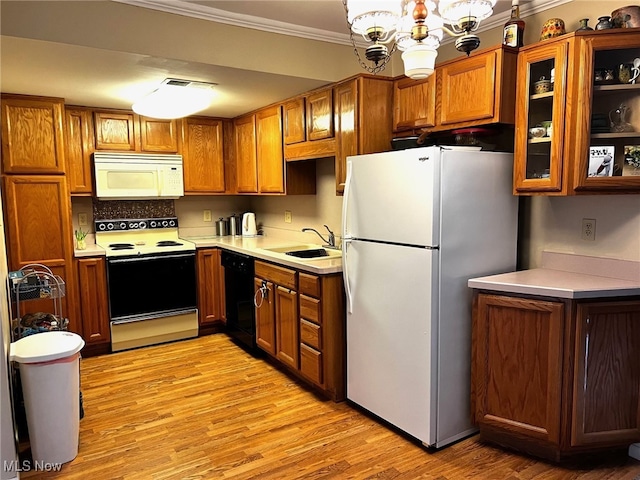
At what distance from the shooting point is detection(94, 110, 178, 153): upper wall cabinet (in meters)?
4.04

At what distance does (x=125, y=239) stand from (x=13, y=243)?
106 cm

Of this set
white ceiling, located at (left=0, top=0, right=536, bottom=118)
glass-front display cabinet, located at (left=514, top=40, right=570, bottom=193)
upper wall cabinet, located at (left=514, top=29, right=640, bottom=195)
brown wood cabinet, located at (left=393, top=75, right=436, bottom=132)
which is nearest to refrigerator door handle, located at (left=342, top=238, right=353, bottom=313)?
brown wood cabinet, located at (left=393, top=75, right=436, bottom=132)

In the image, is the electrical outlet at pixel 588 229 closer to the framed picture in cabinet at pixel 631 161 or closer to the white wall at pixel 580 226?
the white wall at pixel 580 226

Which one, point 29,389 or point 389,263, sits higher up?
point 389,263

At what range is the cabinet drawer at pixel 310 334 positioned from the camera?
2.91m

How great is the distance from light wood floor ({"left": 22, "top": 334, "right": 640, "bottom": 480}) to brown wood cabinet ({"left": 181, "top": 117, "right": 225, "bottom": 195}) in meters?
1.91

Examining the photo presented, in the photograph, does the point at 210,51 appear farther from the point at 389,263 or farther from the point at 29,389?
the point at 29,389

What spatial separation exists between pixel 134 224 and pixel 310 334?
94.6 inches

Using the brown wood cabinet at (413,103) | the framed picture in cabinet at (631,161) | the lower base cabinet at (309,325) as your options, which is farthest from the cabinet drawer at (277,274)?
the framed picture in cabinet at (631,161)

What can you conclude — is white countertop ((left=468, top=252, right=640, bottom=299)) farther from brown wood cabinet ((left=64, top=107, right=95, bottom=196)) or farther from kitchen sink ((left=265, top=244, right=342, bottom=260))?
brown wood cabinet ((left=64, top=107, right=95, bottom=196))

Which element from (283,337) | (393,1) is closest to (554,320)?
(393,1)

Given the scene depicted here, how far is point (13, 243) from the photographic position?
339 centimetres

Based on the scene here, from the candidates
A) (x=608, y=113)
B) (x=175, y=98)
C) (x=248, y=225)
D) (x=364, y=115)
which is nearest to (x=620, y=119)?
(x=608, y=113)

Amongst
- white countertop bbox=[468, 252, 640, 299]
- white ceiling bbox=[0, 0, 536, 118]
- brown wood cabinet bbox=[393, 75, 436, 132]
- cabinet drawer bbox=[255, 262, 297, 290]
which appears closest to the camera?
white countertop bbox=[468, 252, 640, 299]
